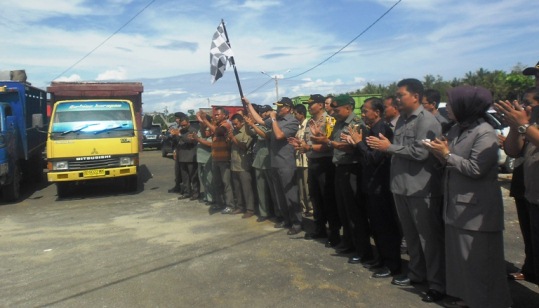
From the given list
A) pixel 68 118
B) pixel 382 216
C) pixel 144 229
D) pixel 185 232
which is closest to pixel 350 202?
pixel 382 216

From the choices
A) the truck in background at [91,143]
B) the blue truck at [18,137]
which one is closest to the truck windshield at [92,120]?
the truck in background at [91,143]

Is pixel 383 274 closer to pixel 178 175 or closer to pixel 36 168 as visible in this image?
pixel 178 175

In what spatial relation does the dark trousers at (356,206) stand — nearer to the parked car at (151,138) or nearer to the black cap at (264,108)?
the black cap at (264,108)

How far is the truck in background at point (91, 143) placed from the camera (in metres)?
9.53

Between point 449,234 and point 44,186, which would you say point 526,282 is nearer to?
point 449,234

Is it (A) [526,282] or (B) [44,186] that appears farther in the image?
(B) [44,186]

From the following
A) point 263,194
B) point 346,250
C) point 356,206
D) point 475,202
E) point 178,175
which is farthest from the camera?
point 178,175

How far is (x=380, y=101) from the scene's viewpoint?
4.69 m

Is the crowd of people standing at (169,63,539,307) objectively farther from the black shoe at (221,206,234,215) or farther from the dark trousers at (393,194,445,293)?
the black shoe at (221,206,234,215)

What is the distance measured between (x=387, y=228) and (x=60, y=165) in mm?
7597

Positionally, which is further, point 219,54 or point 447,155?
point 219,54

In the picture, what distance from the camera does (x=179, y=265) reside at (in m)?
5.20

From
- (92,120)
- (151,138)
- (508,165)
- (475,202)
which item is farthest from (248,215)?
(151,138)

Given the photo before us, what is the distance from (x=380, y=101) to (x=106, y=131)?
24.0 feet
